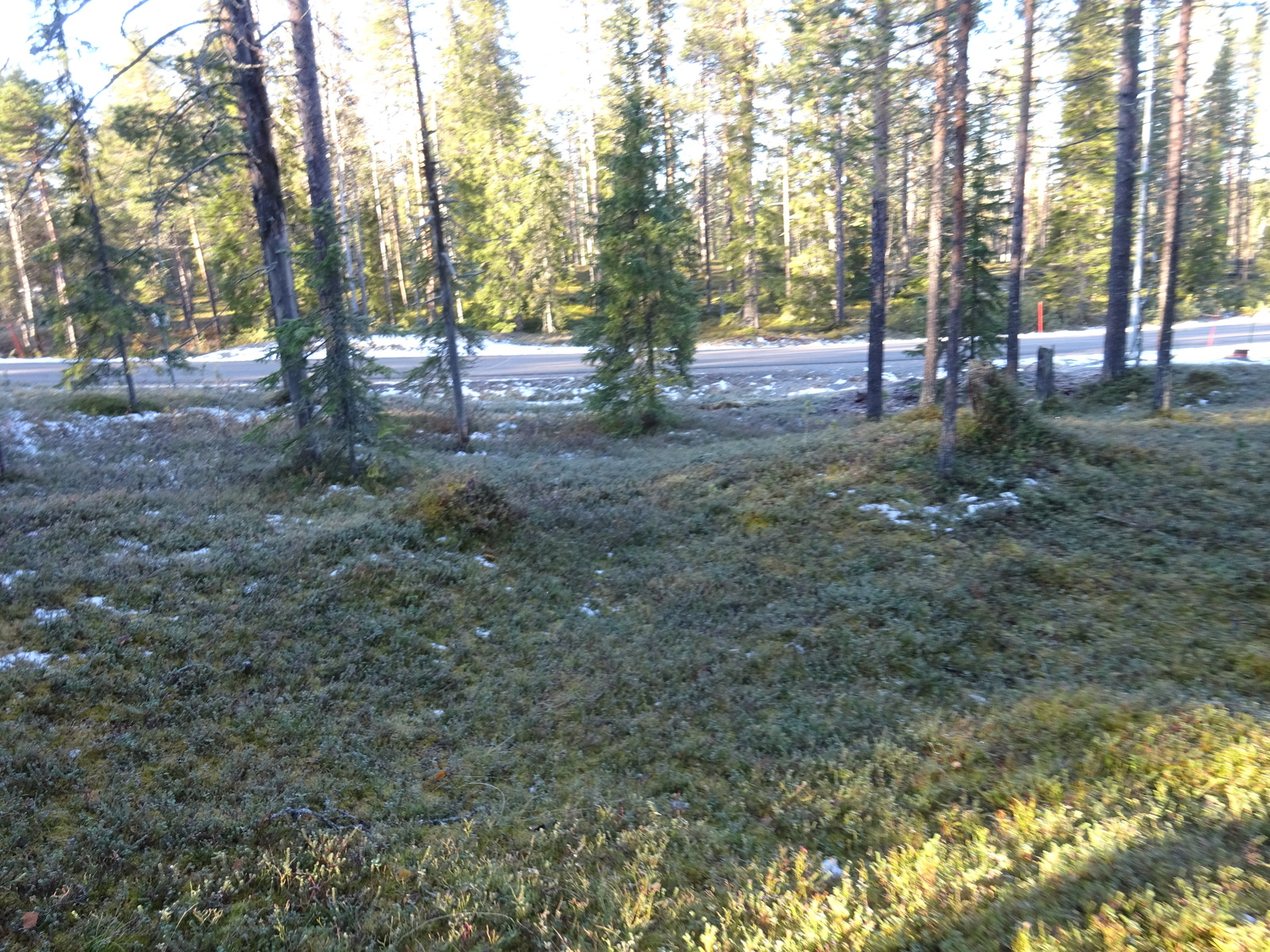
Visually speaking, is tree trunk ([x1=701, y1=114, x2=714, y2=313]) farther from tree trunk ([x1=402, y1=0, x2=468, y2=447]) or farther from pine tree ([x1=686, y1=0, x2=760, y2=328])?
tree trunk ([x1=402, y1=0, x2=468, y2=447])

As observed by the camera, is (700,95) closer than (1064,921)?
No

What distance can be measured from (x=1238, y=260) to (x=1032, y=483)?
55.0 metres

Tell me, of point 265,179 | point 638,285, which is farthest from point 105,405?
point 638,285

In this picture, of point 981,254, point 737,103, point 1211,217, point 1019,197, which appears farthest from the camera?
point 737,103

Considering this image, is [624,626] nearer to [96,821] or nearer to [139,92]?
[96,821]

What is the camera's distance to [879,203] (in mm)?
17578

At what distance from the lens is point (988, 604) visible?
959 cm

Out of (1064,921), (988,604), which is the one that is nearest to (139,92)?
(988,604)

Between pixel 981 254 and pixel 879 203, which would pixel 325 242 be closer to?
pixel 879 203

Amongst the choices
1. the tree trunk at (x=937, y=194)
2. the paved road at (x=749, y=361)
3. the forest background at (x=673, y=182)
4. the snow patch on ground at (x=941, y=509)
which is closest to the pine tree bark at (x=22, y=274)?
the forest background at (x=673, y=182)

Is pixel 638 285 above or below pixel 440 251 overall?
below

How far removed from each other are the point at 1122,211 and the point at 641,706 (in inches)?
852

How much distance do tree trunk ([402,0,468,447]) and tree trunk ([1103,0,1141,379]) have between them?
56.4 feet

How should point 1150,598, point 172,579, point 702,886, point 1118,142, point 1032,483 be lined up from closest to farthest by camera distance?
point 702,886 < point 172,579 < point 1150,598 < point 1032,483 < point 1118,142
